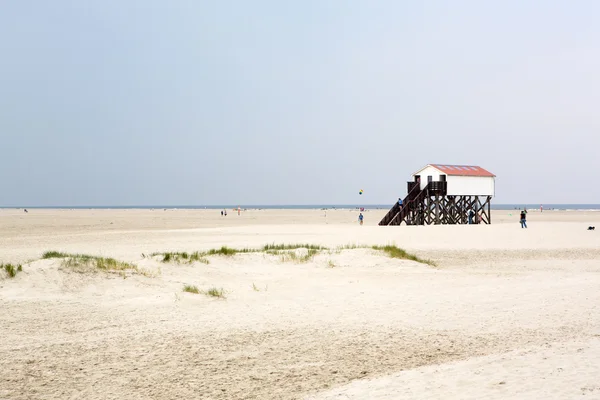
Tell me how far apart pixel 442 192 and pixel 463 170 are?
4.02 m

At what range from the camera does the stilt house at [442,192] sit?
4706 centimetres

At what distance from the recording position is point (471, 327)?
32.7 ft

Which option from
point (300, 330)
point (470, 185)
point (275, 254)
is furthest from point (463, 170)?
point (300, 330)

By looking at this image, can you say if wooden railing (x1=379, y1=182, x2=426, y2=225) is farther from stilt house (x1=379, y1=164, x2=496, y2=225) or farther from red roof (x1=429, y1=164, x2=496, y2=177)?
red roof (x1=429, y1=164, x2=496, y2=177)

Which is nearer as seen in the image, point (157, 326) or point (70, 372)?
point (70, 372)

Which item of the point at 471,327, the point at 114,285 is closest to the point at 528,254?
the point at 471,327

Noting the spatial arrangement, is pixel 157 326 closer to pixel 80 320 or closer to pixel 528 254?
pixel 80 320

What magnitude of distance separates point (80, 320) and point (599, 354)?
28.7 ft

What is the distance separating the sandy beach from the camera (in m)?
6.89

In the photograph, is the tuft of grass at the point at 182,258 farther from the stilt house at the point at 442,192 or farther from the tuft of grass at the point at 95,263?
the stilt house at the point at 442,192

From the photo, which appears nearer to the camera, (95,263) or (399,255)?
(95,263)

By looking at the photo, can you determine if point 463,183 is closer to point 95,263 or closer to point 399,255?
point 399,255

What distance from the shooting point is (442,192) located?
155ft

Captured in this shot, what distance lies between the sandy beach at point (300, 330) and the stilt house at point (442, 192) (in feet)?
91.6
